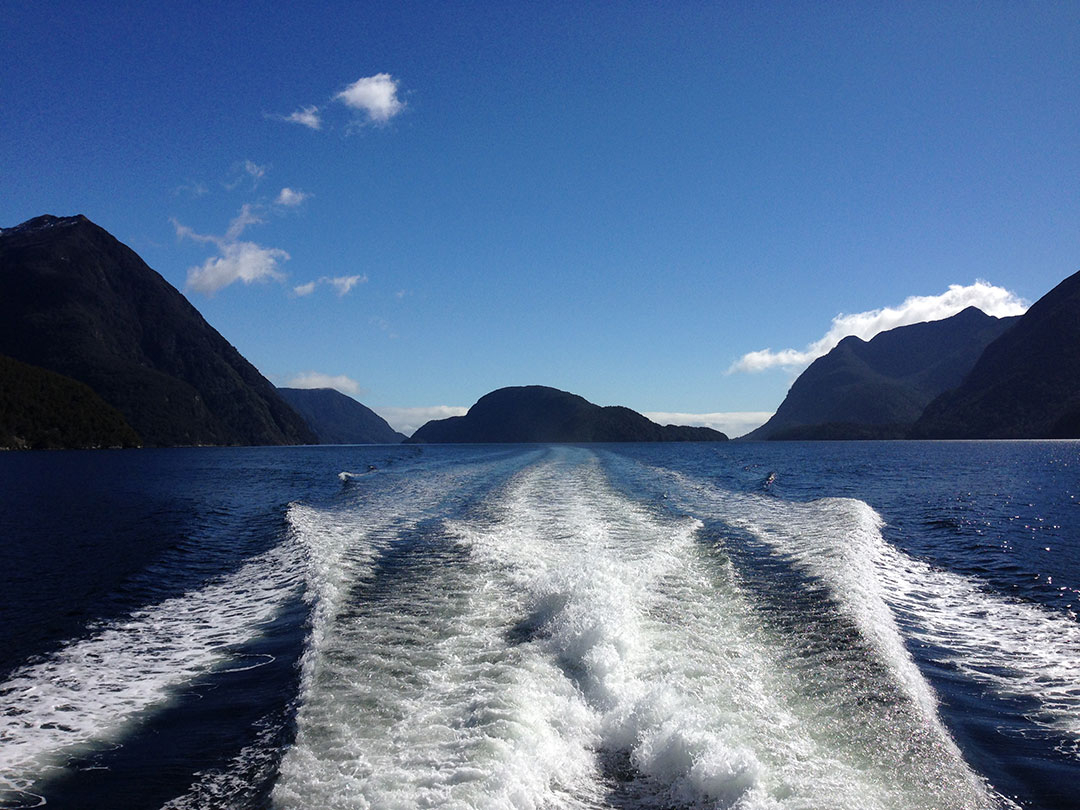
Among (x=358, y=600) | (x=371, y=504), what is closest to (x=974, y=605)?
(x=358, y=600)

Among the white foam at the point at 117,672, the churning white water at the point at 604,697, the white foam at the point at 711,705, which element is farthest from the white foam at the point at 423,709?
the white foam at the point at 117,672

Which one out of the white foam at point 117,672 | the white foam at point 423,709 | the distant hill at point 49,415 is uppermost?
the distant hill at point 49,415

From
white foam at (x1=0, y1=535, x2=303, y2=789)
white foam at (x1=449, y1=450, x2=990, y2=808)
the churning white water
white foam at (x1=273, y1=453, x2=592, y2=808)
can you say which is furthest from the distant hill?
white foam at (x1=449, y1=450, x2=990, y2=808)

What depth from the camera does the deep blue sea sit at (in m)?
5.36

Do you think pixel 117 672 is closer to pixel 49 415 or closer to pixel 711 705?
pixel 711 705

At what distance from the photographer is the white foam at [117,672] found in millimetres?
6312

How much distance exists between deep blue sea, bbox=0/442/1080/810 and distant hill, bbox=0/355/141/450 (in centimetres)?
11065

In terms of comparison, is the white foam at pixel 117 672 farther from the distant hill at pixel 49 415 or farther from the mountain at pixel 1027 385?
the mountain at pixel 1027 385

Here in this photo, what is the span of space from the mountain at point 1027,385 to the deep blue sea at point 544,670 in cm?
17615

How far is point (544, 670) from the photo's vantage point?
7.74 meters

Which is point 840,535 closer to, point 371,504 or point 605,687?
point 605,687

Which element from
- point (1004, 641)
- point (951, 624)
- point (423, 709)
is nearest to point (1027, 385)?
point (951, 624)

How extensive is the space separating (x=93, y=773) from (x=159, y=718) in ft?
4.23

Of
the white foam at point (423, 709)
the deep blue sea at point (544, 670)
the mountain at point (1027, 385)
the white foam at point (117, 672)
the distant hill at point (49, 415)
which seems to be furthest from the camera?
the mountain at point (1027, 385)
